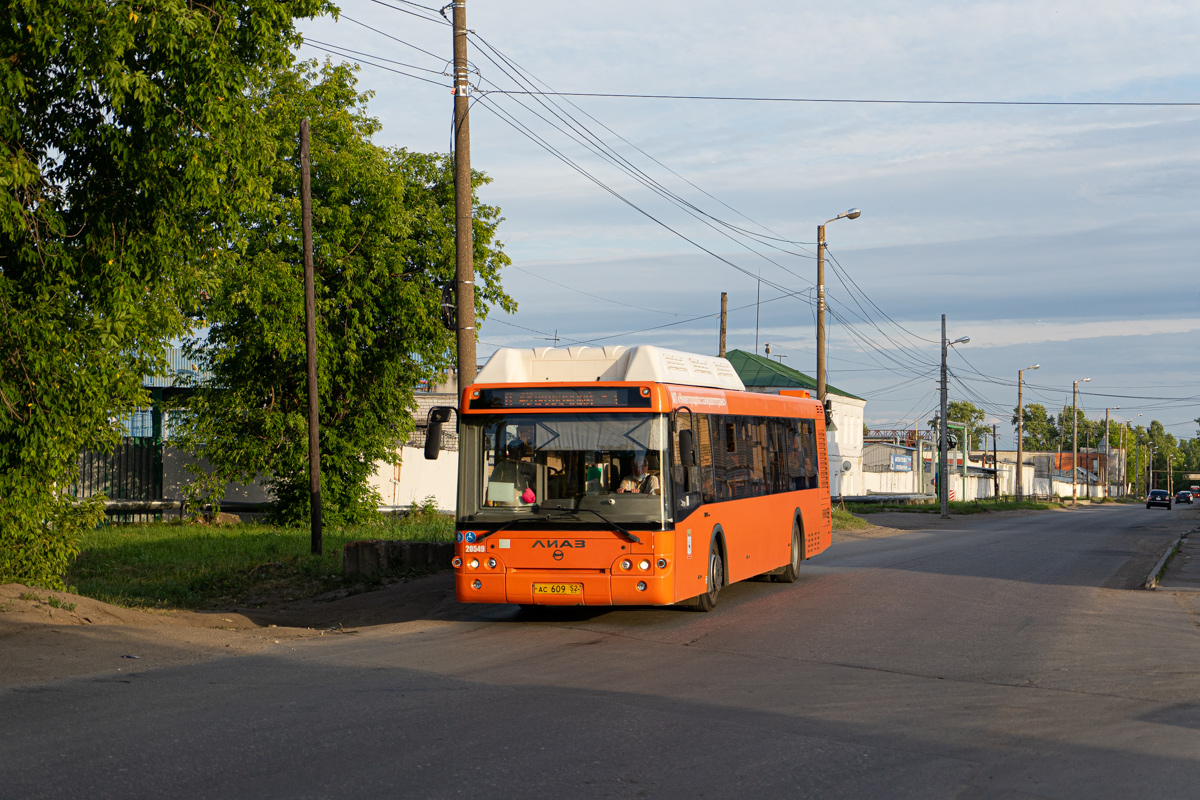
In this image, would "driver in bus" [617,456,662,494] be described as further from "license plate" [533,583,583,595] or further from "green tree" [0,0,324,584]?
"green tree" [0,0,324,584]

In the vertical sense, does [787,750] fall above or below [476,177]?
below

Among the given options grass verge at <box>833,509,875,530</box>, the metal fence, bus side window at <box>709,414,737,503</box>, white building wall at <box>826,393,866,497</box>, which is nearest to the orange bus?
bus side window at <box>709,414,737,503</box>

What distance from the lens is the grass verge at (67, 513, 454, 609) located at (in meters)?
18.1

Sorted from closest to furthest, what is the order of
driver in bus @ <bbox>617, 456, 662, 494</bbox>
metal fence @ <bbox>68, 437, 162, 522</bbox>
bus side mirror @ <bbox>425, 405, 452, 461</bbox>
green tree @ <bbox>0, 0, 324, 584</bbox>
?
green tree @ <bbox>0, 0, 324, 584</bbox>
driver in bus @ <bbox>617, 456, 662, 494</bbox>
bus side mirror @ <bbox>425, 405, 452, 461</bbox>
metal fence @ <bbox>68, 437, 162, 522</bbox>

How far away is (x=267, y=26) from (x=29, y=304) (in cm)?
401

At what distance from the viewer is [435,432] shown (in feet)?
43.0

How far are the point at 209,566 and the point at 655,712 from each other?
13.7 metres

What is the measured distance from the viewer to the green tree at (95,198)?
12.1 meters

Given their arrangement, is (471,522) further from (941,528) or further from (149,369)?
(941,528)

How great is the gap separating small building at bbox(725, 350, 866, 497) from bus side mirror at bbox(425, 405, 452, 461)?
2248 inches

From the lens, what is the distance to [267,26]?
13273 mm

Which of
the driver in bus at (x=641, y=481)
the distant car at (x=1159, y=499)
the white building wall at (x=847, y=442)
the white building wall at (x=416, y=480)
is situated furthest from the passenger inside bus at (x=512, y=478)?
the distant car at (x=1159, y=499)

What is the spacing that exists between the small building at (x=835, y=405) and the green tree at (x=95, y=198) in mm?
57440

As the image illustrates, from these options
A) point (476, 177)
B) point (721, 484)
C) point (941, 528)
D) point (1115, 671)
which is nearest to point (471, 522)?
point (721, 484)
